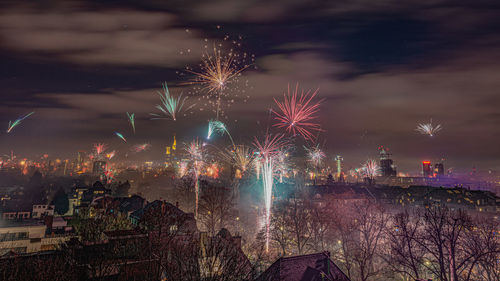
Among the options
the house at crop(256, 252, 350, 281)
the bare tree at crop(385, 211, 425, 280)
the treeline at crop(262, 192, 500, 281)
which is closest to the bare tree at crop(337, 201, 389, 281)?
the treeline at crop(262, 192, 500, 281)

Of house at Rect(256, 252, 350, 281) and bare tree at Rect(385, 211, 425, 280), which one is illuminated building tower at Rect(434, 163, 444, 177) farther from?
house at Rect(256, 252, 350, 281)

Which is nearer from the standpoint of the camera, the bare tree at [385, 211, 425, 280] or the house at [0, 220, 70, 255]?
the bare tree at [385, 211, 425, 280]

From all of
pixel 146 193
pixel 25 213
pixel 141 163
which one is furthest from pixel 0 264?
pixel 141 163

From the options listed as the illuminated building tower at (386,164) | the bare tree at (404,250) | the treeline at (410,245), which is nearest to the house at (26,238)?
the treeline at (410,245)

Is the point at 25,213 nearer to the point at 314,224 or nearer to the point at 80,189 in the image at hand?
the point at 80,189

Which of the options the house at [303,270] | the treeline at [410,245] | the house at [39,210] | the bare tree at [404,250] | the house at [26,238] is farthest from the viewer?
the house at [39,210]

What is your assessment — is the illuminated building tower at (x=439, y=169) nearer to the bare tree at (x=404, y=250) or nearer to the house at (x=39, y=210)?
the bare tree at (x=404, y=250)

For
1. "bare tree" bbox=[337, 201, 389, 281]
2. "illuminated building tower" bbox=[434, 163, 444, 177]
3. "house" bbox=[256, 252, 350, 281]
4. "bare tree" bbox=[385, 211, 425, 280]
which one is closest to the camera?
"house" bbox=[256, 252, 350, 281]

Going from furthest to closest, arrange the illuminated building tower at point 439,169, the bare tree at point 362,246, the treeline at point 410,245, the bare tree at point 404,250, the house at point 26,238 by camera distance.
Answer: the illuminated building tower at point 439,169
the house at point 26,238
the bare tree at point 362,246
the bare tree at point 404,250
the treeline at point 410,245

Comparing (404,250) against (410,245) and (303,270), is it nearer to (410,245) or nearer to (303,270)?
(410,245)
